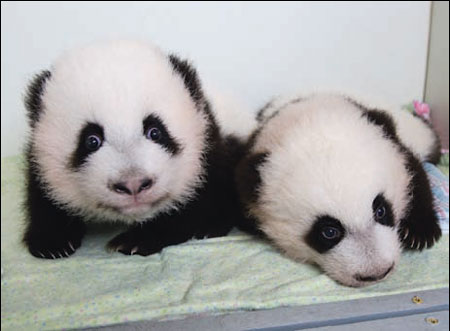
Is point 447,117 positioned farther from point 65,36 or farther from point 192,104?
point 65,36

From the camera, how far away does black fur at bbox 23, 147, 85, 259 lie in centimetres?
205

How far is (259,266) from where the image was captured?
1.89m

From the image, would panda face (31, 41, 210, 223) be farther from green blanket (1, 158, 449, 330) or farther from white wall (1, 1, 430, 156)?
white wall (1, 1, 430, 156)

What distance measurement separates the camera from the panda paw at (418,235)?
1952 millimetres

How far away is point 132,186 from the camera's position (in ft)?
5.55

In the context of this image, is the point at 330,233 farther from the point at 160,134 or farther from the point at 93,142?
the point at 93,142

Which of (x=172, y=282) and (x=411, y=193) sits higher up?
(x=411, y=193)

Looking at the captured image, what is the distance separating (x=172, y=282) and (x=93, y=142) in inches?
22.4

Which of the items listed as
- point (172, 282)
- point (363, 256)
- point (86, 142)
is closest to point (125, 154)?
point (86, 142)

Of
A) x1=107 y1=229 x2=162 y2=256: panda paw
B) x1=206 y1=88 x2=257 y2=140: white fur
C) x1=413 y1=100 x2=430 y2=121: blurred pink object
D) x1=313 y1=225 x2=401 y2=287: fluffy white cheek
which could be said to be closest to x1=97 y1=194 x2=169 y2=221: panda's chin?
x1=107 y1=229 x2=162 y2=256: panda paw

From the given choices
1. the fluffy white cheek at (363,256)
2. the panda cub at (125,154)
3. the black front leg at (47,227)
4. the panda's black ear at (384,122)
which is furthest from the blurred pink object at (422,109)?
the black front leg at (47,227)

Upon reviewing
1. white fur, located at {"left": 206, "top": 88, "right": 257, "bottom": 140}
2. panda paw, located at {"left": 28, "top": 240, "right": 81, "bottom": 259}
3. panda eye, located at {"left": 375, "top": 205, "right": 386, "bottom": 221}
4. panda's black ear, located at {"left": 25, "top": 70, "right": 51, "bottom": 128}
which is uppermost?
panda's black ear, located at {"left": 25, "top": 70, "right": 51, "bottom": 128}

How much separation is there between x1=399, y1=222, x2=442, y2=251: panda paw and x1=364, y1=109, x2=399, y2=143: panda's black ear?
0.36 meters

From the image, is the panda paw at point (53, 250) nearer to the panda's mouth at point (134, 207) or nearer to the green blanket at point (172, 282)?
the green blanket at point (172, 282)
